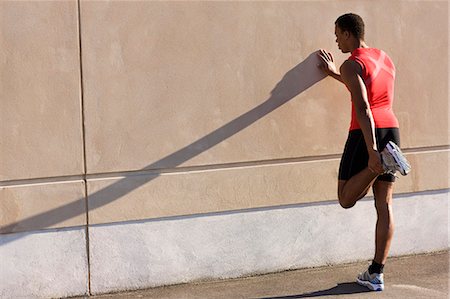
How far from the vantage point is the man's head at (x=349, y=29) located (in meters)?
5.49

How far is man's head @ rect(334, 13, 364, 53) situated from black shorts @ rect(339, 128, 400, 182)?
2.04ft

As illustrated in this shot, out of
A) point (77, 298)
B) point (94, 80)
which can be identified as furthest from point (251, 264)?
point (94, 80)

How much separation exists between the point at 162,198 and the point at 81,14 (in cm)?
135

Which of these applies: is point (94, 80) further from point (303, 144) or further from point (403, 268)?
point (403, 268)

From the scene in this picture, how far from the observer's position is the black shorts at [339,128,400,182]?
5398 millimetres

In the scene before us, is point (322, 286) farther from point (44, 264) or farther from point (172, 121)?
point (44, 264)

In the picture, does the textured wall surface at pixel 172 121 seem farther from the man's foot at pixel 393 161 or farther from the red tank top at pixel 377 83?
the man's foot at pixel 393 161

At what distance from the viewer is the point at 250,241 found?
5.84 m

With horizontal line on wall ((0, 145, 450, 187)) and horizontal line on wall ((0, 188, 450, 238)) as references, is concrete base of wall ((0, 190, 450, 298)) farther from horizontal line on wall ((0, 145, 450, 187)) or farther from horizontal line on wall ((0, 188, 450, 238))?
horizontal line on wall ((0, 145, 450, 187))

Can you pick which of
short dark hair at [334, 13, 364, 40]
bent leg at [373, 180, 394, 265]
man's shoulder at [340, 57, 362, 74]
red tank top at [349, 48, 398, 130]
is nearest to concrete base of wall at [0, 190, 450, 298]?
bent leg at [373, 180, 394, 265]

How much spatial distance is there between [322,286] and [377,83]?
146 centimetres

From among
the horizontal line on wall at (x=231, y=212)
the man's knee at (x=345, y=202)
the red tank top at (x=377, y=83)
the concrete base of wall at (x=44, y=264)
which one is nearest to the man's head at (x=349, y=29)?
the red tank top at (x=377, y=83)

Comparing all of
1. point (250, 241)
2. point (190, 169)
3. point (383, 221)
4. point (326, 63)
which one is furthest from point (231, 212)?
point (326, 63)

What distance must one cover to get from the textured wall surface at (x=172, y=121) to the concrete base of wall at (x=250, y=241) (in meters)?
0.02
